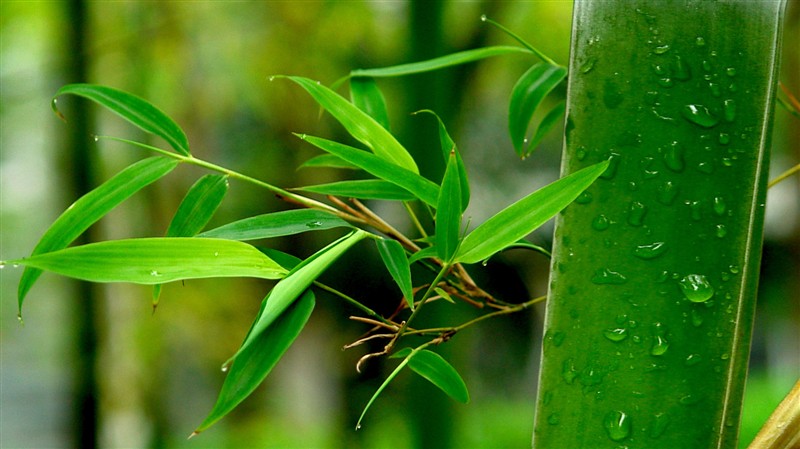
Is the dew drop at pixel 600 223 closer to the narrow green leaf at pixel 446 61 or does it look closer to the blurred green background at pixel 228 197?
the narrow green leaf at pixel 446 61

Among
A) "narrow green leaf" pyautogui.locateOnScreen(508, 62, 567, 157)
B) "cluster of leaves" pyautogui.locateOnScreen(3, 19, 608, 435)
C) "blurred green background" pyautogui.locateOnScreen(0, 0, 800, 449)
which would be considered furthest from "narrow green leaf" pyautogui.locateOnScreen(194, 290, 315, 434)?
"blurred green background" pyautogui.locateOnScreen(0, 0, 800, 449)

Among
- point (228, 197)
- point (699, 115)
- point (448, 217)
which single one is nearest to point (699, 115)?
point (699, 115)

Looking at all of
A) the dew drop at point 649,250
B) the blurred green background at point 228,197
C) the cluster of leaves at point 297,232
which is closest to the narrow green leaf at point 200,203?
the cluster of leaves at point 297,232

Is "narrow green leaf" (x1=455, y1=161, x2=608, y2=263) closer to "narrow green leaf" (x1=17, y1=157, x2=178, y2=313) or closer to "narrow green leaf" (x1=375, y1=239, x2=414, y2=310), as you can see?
"narrow green leaf" (x1=375, y1=239, x2=414, y2=310)

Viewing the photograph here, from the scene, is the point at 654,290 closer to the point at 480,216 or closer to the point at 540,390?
the point at 540,390

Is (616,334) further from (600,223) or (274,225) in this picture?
(274,225)

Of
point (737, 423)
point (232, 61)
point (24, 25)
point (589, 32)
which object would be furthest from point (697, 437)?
A: point (24, 25)
